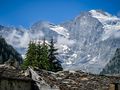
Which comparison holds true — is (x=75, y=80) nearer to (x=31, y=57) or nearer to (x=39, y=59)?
(x=39, y=59)

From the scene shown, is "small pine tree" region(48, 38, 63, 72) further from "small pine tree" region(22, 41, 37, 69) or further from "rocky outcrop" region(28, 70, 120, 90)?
"rocky outcrop" region(28, 70, 120, 90)

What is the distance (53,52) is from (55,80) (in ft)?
224

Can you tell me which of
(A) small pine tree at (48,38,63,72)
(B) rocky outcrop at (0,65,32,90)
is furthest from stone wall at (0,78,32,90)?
(A) small pine tree at (48,38,63,72)

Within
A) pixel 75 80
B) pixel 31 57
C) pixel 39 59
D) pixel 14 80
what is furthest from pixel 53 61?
pixel 14 80

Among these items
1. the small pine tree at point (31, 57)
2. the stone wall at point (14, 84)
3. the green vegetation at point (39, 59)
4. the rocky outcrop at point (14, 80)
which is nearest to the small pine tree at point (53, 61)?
the green vegetation at point (39, 59)

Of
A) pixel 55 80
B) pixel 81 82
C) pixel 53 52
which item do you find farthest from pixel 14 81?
pixel 53 52

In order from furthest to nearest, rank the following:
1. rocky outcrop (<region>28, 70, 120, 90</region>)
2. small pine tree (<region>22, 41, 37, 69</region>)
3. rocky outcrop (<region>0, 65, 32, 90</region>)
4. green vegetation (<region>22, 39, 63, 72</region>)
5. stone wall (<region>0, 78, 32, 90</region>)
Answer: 1. small pine tree (<region>22, 41, 37, 69</region>)
2. green vegetation (<region>22, 39, 63, 72</region>)
3. rocky outcrop (<region>28, 70, 120, 90</region>)
4. rocky outcrop (<region>0, 65, 32, 90</region>)
5. stone wall (<region>0, 78, 32, 90</region>)

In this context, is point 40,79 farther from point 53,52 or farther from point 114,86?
point 53,52

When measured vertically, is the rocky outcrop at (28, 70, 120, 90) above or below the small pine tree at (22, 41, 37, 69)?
below

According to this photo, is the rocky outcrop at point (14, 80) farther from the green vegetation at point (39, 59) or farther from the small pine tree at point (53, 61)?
the small pine tree at point (53, 61)

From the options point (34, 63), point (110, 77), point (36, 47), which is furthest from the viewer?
point (36, 47)

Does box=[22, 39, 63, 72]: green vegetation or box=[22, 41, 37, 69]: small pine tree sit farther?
box=[22, 41, 37, 69]: small pine tree

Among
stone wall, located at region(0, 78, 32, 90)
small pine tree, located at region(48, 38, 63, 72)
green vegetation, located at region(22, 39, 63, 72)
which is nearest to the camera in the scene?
stone wall, located at region(0, 78, 32, 90)

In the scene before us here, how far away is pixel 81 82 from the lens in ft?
107
